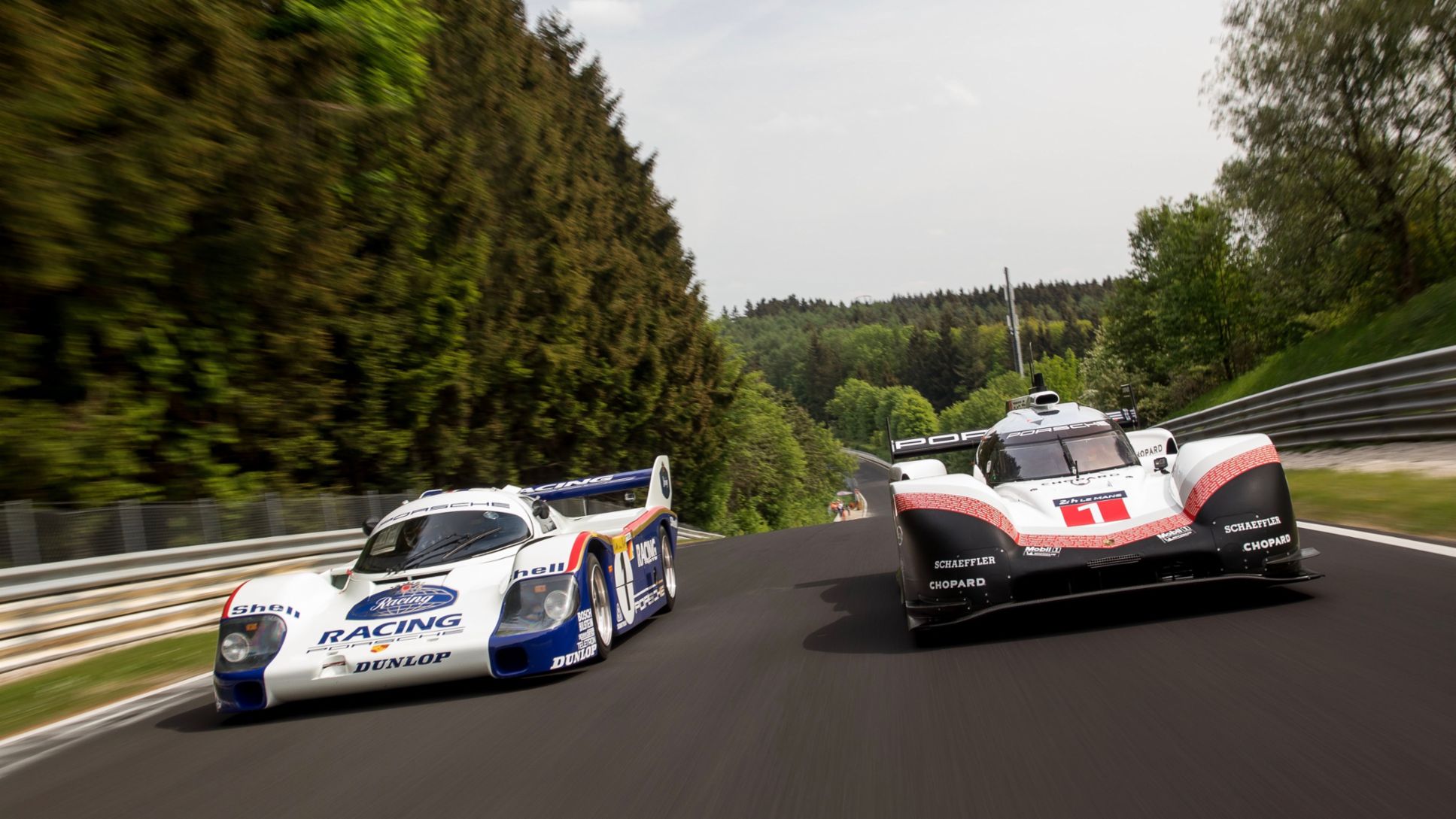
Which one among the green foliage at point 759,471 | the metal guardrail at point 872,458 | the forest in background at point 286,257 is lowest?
the metal guardrail at point 872,458

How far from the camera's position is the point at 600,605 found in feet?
25.6

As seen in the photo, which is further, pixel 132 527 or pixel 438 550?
pixel 132 527

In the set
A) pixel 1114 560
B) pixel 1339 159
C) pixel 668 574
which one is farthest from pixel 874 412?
pixel 1114 560

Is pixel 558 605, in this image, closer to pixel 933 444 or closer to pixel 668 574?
pixel 668 574

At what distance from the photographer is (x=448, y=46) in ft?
83.5

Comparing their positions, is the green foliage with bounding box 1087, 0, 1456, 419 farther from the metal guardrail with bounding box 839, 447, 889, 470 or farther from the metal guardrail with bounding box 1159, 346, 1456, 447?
the metal guardrail with bounding box 839, 447, 889, 470

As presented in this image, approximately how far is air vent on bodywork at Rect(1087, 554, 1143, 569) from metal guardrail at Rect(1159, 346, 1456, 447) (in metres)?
9.45

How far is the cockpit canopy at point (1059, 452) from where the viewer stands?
7810mm

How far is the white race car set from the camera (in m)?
6.62

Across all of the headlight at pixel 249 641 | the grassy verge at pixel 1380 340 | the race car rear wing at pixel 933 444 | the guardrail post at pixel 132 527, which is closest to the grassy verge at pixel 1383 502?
the race car rear wing at pixel 933 444

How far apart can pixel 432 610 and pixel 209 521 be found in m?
6.80

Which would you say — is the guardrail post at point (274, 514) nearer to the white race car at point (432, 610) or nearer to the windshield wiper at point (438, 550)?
the white race car at point (432, 610)

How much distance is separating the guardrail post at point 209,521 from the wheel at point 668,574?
5130 millimetres

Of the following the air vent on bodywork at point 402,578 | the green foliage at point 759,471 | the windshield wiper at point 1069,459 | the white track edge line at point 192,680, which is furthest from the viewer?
the green foliage at point 759,471
